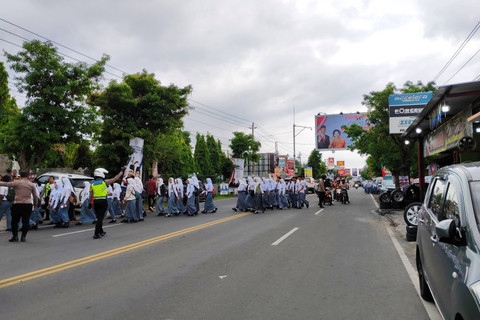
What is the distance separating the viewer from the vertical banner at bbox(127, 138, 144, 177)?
20.1 meters

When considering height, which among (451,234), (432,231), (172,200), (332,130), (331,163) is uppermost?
(332,130)

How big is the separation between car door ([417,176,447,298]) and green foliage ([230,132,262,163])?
42.0m

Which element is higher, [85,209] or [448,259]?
[448,259]

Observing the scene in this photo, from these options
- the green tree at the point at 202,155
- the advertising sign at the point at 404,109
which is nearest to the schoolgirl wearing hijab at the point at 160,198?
the advertising sign at the point at 404,109

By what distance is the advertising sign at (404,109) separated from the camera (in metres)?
20.8

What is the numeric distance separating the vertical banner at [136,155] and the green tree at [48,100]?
342 centimetres

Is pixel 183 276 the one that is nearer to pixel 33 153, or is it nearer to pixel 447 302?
pixel 447 302

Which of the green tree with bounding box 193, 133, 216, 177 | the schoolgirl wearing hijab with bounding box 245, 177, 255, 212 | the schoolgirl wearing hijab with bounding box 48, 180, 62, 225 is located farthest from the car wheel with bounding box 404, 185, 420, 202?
the green tree with bounding box 193, 133, 216, 177

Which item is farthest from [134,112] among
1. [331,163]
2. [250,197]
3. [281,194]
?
[331,163]

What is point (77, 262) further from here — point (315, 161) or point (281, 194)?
point (315, 161)

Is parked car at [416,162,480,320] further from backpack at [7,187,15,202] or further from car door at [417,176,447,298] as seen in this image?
backpack at [7,187,15,202]

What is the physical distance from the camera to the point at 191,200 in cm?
1677

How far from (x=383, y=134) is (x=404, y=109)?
232 inches

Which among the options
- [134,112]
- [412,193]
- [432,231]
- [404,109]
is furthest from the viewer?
[134,112]
